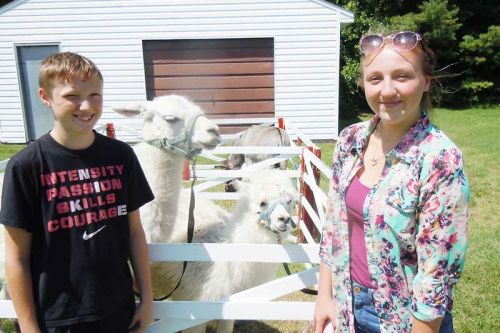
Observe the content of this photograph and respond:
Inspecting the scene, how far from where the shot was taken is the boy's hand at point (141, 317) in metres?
1.81

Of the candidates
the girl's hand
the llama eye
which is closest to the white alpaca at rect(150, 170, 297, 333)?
the llama eye

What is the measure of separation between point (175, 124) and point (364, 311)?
191 cm

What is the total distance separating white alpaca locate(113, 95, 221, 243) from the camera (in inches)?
113

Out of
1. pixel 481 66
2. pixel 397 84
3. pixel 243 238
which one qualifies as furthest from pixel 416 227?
pixel 481 66

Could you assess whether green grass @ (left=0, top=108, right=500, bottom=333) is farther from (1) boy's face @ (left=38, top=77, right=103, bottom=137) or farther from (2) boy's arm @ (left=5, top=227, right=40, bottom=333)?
(2) boy's arm @ (left=5, top=227, right=40, bottom=333)

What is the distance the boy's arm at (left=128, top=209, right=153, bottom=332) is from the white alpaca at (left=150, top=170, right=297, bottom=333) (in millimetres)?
933

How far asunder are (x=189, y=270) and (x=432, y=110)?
1977mm

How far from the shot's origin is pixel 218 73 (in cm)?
1157

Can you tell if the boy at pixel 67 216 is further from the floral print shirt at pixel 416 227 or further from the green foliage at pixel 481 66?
the green foliage at pixel 481 66

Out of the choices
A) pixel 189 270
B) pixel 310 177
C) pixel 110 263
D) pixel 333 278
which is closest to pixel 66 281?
pixel 110 263

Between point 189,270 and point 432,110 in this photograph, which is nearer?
point 432,110

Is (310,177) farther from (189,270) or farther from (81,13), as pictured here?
(81,13)

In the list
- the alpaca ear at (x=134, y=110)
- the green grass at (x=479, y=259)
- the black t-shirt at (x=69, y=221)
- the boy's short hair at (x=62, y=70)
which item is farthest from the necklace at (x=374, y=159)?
the alpaca ear at (x=134, y=110)

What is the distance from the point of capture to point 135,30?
11.2m
